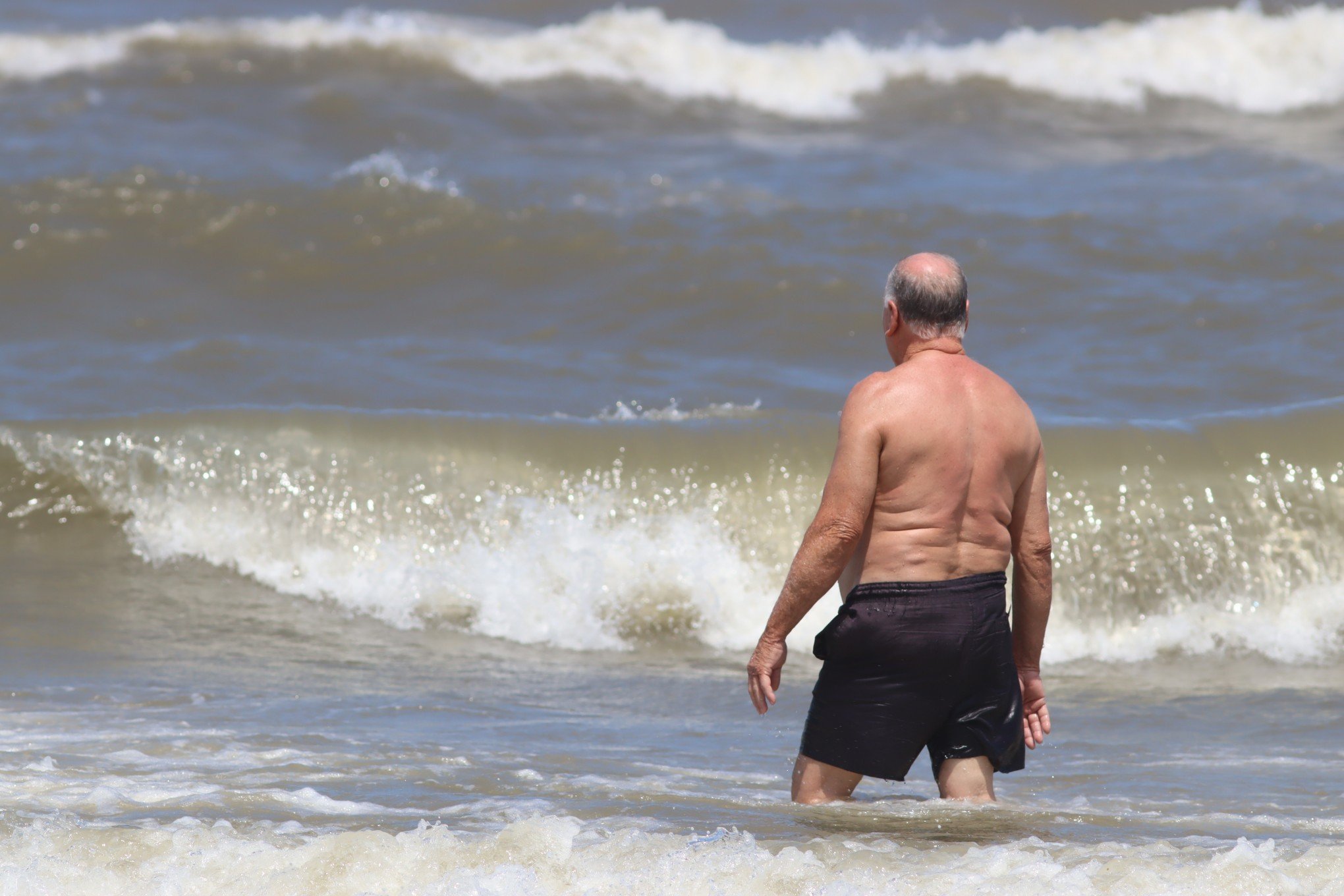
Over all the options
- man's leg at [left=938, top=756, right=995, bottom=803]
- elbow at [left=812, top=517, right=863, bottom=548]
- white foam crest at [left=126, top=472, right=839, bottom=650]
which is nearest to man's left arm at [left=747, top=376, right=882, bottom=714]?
elbow at [left=812, top=517, right=863, bottom=548]

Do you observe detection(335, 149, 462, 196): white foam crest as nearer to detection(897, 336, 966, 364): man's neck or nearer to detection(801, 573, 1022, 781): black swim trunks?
detection(897, 336, 966, 364): man's neck

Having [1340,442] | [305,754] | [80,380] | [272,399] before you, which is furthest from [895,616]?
[80,380]

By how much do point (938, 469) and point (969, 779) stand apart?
0.78m

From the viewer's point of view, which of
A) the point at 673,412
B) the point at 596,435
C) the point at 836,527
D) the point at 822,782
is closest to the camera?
the point at 836,527

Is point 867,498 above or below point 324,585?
above

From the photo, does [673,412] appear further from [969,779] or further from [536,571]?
[969,779]

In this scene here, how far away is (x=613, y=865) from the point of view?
3.20 m

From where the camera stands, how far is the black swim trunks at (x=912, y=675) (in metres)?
3.47

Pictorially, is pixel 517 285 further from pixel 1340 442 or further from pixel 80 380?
pixel 1340 442

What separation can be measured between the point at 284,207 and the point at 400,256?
51.9 inches

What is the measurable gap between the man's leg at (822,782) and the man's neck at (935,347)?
1.01 m

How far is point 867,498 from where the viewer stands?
3424 millimetres

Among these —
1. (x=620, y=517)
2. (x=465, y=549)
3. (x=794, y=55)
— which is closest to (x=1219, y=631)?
(x=620, y=517)

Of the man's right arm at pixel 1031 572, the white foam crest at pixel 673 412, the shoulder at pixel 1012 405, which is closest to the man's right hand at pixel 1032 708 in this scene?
the man's right arm at pixel 1031 572
